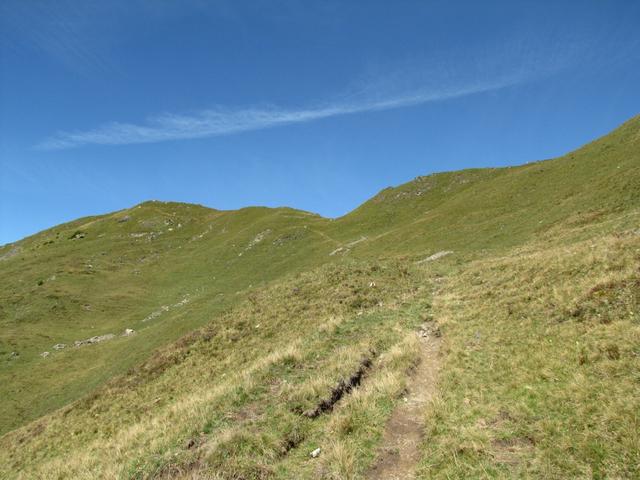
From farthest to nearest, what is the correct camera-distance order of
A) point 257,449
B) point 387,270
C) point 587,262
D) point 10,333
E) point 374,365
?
point 10,333 → point 387,270 → point 587,262 → point 374,365 → point 257,449

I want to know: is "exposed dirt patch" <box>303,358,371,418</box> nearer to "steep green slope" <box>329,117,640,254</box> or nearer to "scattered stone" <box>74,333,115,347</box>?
"steep green slope" <box>329,117,640,254</box>

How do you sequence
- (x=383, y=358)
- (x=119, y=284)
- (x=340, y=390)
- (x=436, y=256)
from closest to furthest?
(x=340, y=390)
(x=383, y=358)
(x=436, y=256)
(x=119, y=284)

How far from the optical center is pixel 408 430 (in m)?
11.8

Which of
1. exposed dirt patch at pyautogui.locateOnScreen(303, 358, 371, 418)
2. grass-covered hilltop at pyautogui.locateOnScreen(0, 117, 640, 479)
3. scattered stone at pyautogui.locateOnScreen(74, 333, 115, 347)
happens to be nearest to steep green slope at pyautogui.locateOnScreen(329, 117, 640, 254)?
grass-covered hilltop at pyautogui.locateOnScreen(0, 117, 640, 479)

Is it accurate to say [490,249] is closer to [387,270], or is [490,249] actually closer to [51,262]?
[387,270]

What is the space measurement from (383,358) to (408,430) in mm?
5586

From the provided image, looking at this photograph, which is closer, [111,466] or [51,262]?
[111,466]

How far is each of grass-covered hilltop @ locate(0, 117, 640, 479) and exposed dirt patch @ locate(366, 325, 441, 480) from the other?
2.6 inches

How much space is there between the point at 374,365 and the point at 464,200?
52543mm

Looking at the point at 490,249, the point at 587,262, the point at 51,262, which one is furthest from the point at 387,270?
the point at 51,262

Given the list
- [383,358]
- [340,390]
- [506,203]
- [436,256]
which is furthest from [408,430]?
[506,203]

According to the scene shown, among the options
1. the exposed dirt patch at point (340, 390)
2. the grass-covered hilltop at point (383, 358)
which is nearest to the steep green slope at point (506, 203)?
the grass-covered hilltop at point (383, 358)

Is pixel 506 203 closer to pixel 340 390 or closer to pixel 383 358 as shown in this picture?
pixel 383 358

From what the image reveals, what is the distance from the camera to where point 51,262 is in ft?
258
